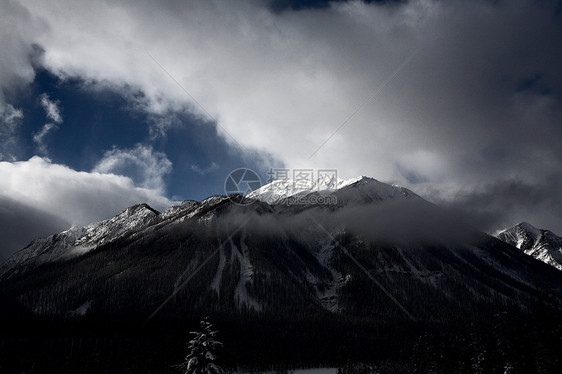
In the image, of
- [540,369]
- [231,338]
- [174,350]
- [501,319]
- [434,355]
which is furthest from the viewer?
[231,338]

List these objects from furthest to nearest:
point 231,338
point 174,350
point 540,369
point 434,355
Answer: point 231,338 → point 174,350 → point 434,355 → point 540,369

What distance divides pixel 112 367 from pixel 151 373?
59.5 ft

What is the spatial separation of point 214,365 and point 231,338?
553ft

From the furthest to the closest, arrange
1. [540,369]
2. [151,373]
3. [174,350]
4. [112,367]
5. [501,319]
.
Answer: [174,350], [112,367], [151,373], [501,319], [540,369]

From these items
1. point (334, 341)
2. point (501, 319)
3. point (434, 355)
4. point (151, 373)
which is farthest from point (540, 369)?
point (334, 341)

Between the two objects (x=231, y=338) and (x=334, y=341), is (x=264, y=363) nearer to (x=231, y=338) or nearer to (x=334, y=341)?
(x=231, y=338)

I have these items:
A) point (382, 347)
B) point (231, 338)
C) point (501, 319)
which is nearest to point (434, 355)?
point (501, 319)

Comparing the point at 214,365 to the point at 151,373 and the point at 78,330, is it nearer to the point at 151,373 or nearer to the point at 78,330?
the point at 151,373

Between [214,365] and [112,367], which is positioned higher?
[214,365]

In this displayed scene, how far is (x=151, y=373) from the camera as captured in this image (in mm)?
117750

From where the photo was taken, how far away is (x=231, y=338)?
187 meters

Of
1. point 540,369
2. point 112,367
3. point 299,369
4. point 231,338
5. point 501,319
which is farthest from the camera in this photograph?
point 231,338

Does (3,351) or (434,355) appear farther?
(3,351)

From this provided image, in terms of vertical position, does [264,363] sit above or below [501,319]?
below
